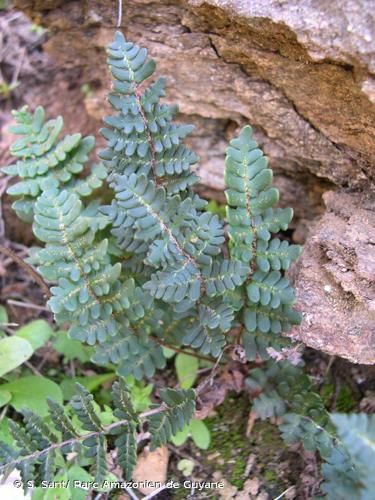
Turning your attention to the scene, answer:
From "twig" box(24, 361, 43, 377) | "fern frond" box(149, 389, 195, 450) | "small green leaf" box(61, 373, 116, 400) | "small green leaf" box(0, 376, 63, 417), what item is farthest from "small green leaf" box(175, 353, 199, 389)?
"twig" box(24, 361, 43, 377)

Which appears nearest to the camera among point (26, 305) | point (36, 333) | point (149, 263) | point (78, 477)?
point (149, 263)

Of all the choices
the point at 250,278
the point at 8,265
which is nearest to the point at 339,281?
the point at 250,278

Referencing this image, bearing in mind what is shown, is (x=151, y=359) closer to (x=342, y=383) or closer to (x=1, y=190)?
(x=342, y=383)

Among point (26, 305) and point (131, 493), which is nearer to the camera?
point (131, 493)

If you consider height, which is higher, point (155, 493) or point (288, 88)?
point (288, 88)

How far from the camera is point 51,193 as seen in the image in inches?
82.0

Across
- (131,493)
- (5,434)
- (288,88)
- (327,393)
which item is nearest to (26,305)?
(5,434)

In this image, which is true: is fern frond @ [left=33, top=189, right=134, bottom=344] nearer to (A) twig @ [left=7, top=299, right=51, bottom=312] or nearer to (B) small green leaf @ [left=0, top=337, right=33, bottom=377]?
(B) small green leaf @ [left=0, top=337, right=33, bottom=377]

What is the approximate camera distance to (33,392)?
246 cm

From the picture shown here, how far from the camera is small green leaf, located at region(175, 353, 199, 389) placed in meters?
2.55

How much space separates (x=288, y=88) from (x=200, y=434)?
4.48 ft

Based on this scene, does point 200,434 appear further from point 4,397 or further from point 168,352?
point 4,397

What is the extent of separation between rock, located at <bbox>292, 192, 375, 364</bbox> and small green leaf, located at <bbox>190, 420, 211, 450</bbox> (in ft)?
1.74

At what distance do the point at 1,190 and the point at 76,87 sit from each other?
65 centimetres
